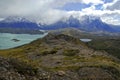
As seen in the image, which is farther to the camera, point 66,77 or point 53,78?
point 66,77

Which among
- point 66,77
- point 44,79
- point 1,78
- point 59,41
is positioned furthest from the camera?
point 59,41

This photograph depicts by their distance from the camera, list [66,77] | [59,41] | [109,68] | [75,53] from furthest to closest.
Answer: [59,41] < [75,53] < [109,68] < [66,77]

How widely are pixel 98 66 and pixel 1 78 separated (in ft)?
96.6

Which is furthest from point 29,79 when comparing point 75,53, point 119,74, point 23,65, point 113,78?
point 75,53

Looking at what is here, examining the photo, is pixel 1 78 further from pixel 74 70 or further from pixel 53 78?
pixel 74 70

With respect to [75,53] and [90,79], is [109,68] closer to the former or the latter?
[90,79]

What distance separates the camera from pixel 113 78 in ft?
169

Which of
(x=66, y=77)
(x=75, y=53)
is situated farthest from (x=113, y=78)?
(x=75, y=53)

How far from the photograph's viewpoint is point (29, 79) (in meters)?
34.2

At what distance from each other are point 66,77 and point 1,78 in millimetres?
15767

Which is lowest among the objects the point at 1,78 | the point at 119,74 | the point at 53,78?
the point at 119,74

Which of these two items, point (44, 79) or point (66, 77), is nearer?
point (44, 79)

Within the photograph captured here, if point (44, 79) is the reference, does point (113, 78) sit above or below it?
below

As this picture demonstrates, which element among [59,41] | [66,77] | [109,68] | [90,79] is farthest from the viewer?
[59,41]
